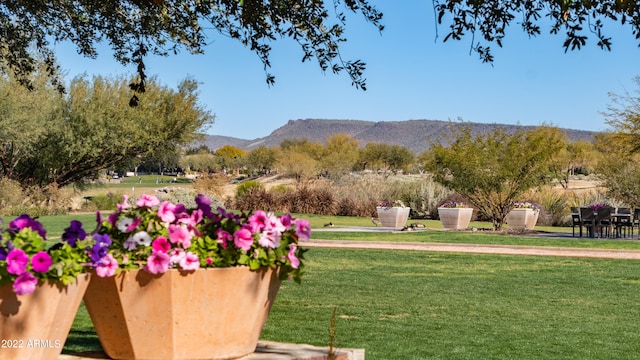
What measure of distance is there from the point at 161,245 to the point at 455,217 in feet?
74.9

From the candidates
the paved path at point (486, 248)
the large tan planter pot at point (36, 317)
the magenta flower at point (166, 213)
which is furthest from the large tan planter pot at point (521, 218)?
the large tan planter pot at point (36, 317)

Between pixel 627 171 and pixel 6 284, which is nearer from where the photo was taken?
pixel 6 284

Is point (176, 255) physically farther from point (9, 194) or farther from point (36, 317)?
point (9, 194)

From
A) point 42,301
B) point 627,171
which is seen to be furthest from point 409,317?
point 627,171

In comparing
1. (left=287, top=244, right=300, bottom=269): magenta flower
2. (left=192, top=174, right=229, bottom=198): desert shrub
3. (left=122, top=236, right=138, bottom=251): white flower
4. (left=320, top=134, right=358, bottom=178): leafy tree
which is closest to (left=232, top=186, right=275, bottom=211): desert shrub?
(left=192, top=174, right=229, bottom=198): desert shrub

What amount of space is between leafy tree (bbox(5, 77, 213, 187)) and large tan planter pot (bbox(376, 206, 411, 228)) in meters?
19.0

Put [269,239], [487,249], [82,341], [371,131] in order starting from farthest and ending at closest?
[371,131], [487,249], [82,341], [269,239]

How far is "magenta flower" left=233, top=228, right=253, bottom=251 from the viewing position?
4360mm

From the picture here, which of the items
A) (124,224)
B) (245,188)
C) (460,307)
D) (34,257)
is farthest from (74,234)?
(245,188)

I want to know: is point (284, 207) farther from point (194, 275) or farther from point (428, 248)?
point (194, 275)

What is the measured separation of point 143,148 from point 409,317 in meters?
37.2

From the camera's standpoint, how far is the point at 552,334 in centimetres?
830

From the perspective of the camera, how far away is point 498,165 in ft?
85.1

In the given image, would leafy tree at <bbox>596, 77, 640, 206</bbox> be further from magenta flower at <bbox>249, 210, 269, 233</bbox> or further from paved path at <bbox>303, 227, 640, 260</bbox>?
magenta flower at <bbox>249, 210, 269, 233</bbox>
